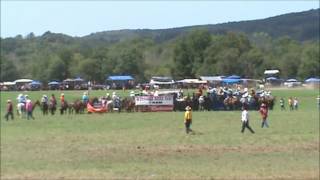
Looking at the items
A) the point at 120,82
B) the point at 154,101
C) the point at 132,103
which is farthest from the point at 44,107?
the point at 120,82

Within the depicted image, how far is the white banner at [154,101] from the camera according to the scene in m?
46.4

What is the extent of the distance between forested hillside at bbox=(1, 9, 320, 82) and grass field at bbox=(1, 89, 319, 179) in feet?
9.07

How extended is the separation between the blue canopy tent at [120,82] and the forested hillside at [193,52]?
1.38 metres

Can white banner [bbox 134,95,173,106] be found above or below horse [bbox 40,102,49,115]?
above

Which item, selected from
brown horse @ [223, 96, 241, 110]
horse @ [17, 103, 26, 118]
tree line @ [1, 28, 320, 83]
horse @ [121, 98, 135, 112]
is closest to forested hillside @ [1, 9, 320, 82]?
tree line @ [1, 28, 320, 83]

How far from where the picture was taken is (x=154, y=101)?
156 ft

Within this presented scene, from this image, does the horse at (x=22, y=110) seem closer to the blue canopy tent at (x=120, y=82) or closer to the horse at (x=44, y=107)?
the horse at (x=44, y=107)

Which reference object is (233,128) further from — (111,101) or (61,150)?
(111,101)

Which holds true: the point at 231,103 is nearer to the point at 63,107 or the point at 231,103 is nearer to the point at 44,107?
the point at 63,107

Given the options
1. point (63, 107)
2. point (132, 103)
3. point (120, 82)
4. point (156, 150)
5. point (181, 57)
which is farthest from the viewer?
point (181, 57)

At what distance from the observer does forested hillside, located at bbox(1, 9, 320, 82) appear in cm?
2419

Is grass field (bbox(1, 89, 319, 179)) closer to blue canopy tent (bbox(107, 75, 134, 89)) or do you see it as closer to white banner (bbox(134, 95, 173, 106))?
blue canopy tent (bbox(107, 75, 134, 89))

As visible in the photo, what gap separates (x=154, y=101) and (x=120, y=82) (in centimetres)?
2276

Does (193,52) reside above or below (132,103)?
above
